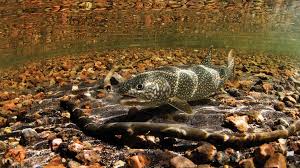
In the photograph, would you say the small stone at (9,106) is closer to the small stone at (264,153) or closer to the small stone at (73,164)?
the small stone at (73,164)

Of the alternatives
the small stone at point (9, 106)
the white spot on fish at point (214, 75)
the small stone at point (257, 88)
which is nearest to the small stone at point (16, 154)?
the small stone at point (9, 106)

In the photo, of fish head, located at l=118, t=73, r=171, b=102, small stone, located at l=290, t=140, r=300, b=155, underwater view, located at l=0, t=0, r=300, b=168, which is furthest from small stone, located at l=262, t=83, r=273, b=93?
small stone, located at l=290, t=140, r=300, b=155

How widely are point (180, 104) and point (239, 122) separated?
3.47 feet

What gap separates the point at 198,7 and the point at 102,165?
19.7 meters

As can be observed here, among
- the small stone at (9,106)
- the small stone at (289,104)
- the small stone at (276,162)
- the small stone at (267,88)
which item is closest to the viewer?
the small stone at (276,162)

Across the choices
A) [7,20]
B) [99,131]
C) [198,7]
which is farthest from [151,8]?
[99,131]

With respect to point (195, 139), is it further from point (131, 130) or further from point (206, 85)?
point (206, 85)

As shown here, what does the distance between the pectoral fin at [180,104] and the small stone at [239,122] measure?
0.70 m

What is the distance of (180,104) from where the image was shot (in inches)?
226

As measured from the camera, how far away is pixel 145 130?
488 cm

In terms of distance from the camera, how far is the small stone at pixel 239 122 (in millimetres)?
5398

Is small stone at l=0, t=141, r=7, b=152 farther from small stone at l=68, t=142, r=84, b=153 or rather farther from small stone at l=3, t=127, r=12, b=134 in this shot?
small stone at l=68, t=142, r=84, b=153

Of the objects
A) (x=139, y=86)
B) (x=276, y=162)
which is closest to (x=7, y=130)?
(x=139, y=86)

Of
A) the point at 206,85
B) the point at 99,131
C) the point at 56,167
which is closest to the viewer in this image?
the point at 56,167
